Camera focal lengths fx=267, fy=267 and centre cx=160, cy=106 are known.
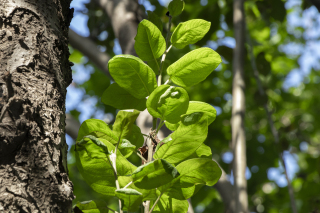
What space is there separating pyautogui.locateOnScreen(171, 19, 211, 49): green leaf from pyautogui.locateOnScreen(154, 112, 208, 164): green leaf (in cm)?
20

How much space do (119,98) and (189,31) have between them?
20cm

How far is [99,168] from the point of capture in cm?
44

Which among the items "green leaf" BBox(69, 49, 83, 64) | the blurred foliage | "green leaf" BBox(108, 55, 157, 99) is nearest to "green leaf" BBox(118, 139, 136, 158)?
"green leaf" BBox(108, 55, 157, 99)

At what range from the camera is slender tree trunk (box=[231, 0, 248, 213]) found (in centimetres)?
76

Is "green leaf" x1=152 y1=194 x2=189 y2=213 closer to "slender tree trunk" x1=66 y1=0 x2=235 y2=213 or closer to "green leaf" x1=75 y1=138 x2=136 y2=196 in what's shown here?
"green leaf" x1=75 y1=138 x2=136 y2=196

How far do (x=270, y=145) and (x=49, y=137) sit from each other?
206 cm

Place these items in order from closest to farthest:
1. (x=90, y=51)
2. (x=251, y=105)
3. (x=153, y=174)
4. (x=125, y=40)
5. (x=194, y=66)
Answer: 1. (x=153, y=174)
2. (x=194, y=66)
3. (x=125, y=40)
4. (x=90, y=51)
5. (x=251, y=105)

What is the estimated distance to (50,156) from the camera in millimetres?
396

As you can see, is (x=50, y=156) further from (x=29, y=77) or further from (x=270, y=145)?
(x=270, y=145)

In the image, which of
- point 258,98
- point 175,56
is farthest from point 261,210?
point 175,56

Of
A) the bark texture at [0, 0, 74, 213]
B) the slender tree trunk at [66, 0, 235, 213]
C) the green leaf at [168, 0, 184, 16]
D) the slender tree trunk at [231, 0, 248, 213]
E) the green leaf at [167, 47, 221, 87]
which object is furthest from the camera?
the slender tree trunk at [66, 0, 235, 213]

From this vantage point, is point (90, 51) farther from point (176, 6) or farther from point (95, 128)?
point (95, 128)

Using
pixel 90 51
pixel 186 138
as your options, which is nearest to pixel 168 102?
pixel 186 138

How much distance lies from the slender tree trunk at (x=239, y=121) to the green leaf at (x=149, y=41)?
45 centimetres
